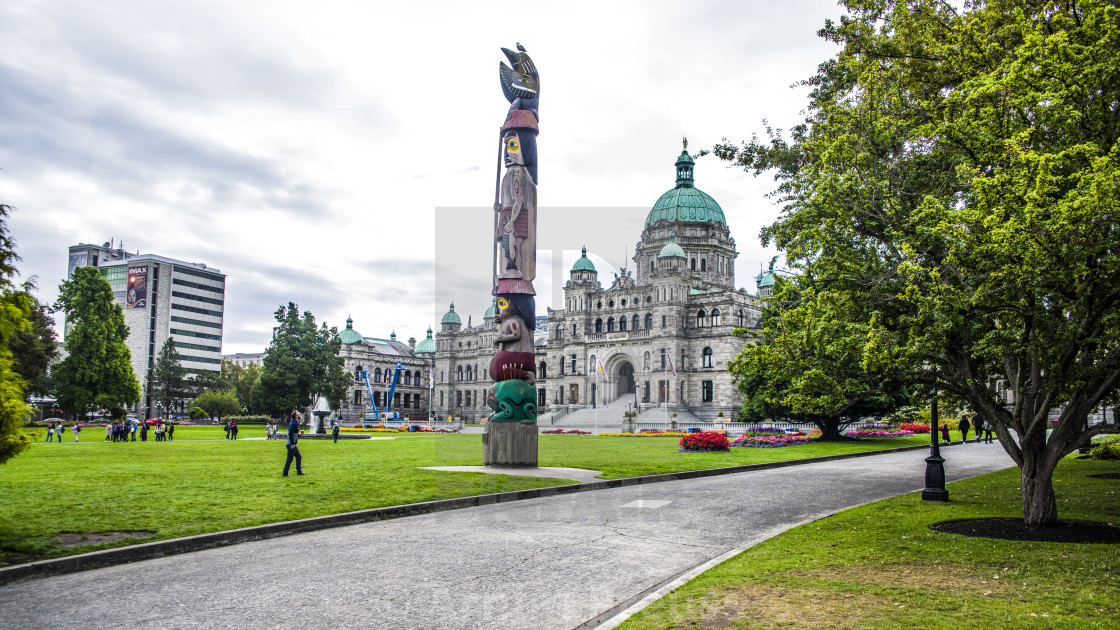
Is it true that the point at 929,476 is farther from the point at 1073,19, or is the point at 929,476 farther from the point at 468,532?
the point at 468,532

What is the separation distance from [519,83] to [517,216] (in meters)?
4.10

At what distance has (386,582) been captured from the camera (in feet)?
27.6

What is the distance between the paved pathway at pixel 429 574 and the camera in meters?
7.12

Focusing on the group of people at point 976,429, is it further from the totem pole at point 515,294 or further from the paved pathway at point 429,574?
the paved pathway at point 429,574

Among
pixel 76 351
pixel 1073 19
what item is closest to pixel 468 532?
pixel 1073 19

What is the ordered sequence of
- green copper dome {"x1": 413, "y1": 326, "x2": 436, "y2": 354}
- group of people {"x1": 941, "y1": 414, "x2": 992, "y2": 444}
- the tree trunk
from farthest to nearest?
green copper dome {"x1": 413, "y1": 326, "x2": 436, "y2": 354} < group of people {"x1": 941, "y1": 414, "x2": 992, "y2": 444} < the tree trunk

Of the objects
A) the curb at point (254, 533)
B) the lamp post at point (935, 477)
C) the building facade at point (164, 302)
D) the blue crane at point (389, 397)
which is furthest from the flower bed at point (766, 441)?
the building facade at point (164, 302)

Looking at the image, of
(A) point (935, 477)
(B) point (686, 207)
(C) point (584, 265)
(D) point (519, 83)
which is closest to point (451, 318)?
(C) point (584, 265)

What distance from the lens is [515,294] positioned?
20891mm

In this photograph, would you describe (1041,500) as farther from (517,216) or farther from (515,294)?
(517,216)

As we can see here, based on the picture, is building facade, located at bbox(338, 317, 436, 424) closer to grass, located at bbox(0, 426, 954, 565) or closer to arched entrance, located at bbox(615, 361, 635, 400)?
arched entrance, located at bbox(615, 361, 635, 400)

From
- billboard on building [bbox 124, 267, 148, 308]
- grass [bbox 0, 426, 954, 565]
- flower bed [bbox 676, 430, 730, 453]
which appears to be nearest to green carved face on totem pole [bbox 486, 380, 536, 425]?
grass [bbox 0, 426, 954, 565]

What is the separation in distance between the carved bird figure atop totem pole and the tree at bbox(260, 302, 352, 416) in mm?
50151

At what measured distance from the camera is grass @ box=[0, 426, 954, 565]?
1110cm
